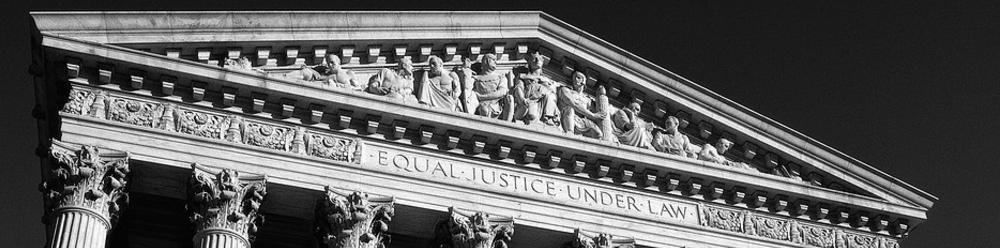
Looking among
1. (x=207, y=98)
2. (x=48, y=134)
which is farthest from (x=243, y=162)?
(x=48, y=134)

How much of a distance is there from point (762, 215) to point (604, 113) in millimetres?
4220

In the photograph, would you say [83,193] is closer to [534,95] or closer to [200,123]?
[200,123]

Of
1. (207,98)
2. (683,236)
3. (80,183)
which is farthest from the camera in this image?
(683,236)

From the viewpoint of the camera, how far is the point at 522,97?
36.8 meters

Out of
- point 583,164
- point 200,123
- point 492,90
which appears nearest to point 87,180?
point 200,123

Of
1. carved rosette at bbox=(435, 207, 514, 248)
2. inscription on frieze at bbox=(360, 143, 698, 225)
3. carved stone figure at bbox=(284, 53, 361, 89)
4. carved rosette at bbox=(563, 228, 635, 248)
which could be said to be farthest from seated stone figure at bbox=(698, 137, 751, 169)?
carved stone figure at bbox=(284, 53, 361, 89)

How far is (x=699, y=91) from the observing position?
128ft

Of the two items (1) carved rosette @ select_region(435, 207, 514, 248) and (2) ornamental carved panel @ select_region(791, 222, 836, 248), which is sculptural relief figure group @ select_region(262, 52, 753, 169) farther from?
(1) carved rosette @ select_region(435, 207, 514, 248)

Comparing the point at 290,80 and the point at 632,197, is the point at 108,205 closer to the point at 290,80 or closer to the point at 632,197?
the point at 290,80

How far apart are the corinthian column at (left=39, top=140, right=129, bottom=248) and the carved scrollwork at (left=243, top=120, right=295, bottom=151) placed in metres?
2.59

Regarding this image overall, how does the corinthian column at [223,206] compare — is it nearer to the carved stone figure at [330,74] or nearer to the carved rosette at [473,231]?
the carved stone figure at [330,74]

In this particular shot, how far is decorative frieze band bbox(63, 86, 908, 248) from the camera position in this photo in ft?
106

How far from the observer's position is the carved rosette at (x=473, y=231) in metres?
33.8

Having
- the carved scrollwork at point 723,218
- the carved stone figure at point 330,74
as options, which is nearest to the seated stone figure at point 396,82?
the carved stone figure at point 330,74
